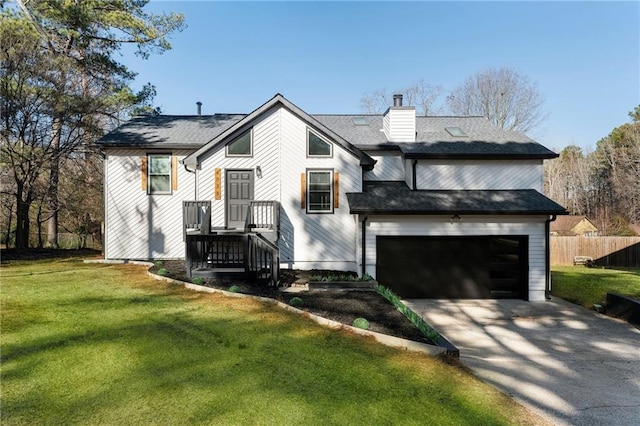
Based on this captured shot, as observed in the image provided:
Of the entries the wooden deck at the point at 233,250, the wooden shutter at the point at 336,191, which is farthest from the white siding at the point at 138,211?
the wooden shutter at the point at 336,191

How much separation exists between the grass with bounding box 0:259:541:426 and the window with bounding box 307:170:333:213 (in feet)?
18.4

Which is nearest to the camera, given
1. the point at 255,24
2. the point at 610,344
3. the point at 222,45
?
the point at 610,344

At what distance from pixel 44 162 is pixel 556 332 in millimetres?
19178

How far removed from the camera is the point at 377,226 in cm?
1055

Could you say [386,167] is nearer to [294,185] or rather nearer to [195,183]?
[294,185]

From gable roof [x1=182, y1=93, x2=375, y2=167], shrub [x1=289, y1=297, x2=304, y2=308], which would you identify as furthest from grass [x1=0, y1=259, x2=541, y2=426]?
gable roof [x1=182, y1=93, x2=375, y2=167]

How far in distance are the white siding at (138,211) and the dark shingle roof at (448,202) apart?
21.5ft

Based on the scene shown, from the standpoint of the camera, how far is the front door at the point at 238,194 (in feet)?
39.5

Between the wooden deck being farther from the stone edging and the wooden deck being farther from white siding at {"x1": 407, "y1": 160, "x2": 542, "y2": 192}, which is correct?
white siding at {"x1": 407, "y1": 160, "x2": 542, "y2": 192}

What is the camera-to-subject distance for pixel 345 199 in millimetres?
11977

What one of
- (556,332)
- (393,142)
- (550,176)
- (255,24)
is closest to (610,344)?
(556,332)

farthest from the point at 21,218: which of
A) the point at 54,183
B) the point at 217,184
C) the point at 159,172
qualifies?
the point at 217,184

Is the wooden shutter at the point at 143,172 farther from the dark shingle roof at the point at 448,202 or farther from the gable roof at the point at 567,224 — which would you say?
the gable roof at the point at 567,224

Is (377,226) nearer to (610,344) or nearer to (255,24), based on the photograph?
(610,344)
